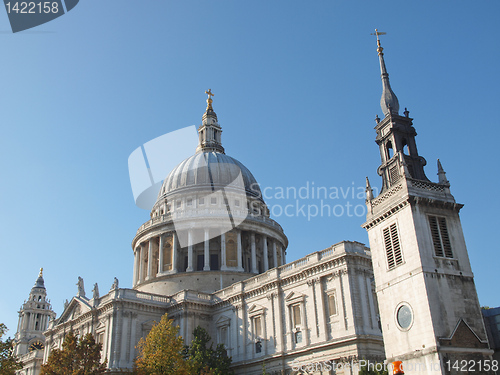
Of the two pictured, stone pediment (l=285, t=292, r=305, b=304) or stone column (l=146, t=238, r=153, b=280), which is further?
stone column (l=146, t=238, r=153, b=280)

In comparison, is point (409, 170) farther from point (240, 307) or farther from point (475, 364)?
point (240, 307)

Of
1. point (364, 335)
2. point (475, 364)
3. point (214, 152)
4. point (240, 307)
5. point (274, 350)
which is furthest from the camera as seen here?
point (214, 152)

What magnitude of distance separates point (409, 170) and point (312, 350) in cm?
1780

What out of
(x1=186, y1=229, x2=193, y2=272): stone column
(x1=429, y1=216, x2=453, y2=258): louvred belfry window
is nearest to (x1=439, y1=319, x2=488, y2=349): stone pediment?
(x1=429, y1=216, x2=453, y2=258): louvred belfry window

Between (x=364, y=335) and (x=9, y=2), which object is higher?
Result: (x=9, y=2)

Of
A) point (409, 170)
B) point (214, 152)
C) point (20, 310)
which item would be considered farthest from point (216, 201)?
point (20, 310)

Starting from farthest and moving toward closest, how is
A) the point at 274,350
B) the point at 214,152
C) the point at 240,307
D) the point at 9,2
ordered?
the point at 214,152 < the point at 240,307 < the point at 274,350 < the point at 9,2

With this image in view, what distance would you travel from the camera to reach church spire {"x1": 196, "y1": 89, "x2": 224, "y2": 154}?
80.2 meters

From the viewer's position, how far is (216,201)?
69.0m

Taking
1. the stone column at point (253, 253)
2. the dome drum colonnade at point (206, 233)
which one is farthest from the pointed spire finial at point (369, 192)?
the stone column at point (253, 253)

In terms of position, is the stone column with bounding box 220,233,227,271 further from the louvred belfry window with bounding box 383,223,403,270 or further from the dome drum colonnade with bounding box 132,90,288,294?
the louvred belfry window with bounding box 383,223,403,270

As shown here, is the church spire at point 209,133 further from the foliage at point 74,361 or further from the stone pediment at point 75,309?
the foliage at point 74,361

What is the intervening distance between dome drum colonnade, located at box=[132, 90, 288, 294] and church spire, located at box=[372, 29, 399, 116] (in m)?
33.0

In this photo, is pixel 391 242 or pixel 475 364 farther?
pixel 391 242
